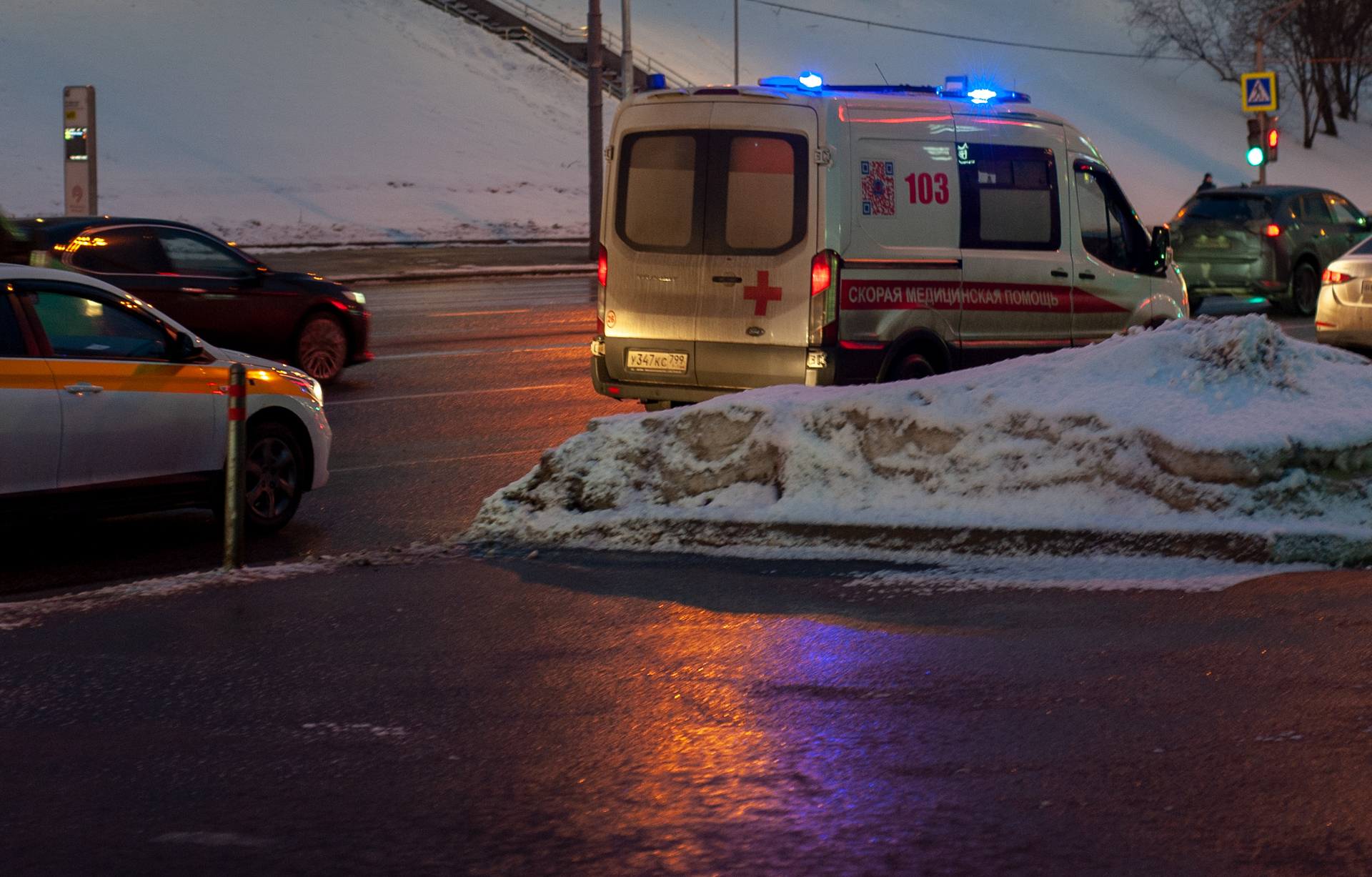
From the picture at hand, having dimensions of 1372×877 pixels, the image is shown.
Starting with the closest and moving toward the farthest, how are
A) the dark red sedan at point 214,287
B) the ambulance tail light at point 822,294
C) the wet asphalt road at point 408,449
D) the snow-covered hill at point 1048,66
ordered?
the wet asphalt road at point 408,449
the ambulance tail light at point 822,294
the dark red sedan at point 214,287
the snow-covered hill at point 1048,66

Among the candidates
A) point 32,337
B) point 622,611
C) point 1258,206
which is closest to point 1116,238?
point 622,611

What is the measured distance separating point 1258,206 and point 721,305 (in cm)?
1231

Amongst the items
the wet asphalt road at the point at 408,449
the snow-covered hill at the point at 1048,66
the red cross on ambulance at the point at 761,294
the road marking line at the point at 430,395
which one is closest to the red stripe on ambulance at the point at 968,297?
the red cross on ambulance at the point at 761,294

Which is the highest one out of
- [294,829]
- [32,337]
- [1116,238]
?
[1116,238]

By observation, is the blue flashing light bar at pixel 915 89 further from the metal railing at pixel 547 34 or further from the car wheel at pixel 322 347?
the metal railing at pixel 547 34

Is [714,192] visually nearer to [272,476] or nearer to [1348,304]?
[272,476]

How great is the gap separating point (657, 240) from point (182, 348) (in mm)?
3252

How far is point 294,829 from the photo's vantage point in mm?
4047

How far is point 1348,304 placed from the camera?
46.8 ft

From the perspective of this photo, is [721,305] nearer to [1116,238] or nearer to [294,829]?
[1116,238]

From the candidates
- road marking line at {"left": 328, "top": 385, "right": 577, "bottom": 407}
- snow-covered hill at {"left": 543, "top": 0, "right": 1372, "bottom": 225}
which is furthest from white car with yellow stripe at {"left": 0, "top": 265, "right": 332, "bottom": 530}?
snow-covered hill at {"left": 543, "top": 0, "right": 1372, "bottom": 225}

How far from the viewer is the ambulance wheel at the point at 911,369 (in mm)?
10172

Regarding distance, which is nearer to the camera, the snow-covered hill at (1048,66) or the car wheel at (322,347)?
the car wheel at (322,347)

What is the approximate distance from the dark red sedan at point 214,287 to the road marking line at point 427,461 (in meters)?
3.93
